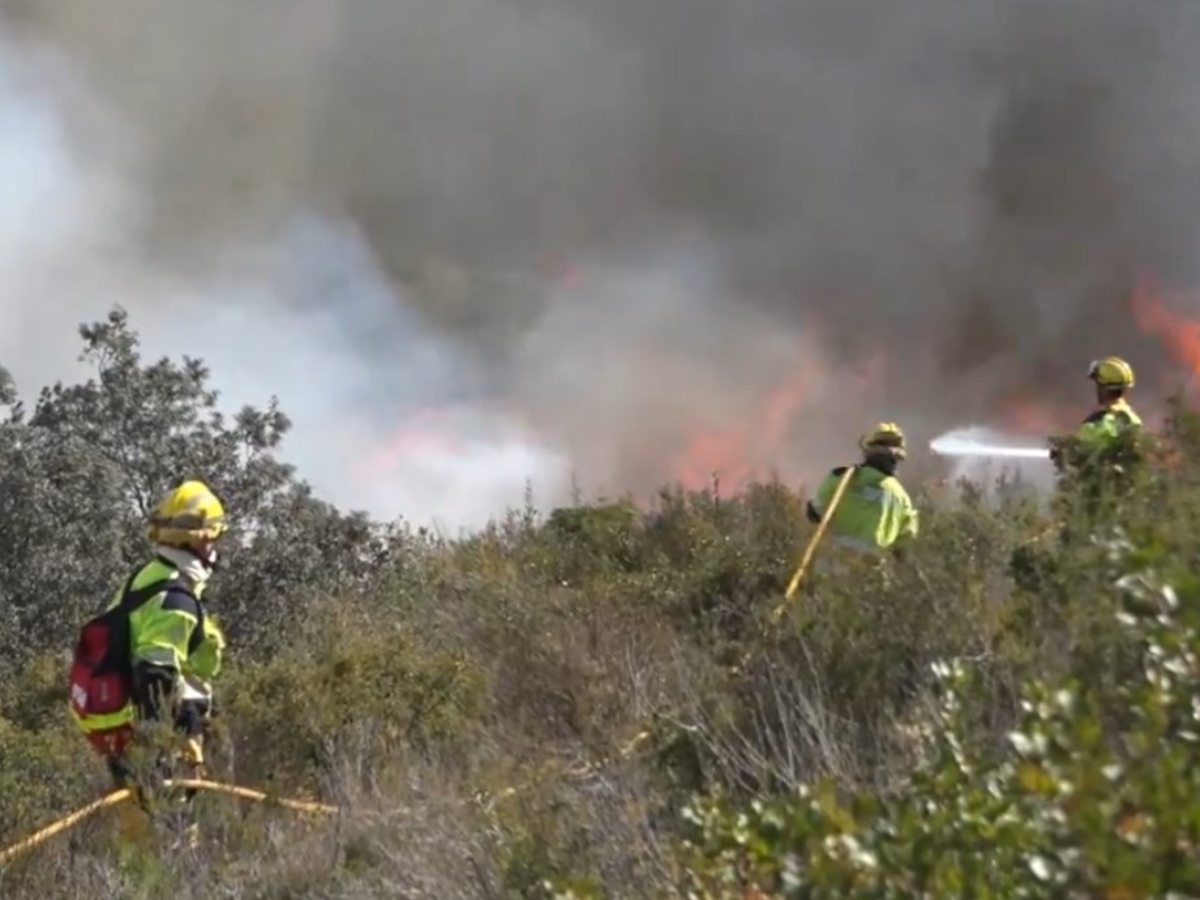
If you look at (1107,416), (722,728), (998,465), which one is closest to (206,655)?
(722,728)

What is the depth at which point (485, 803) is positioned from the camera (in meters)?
4.95

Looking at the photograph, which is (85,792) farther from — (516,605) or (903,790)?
(903,790)

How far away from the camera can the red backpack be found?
591 cm

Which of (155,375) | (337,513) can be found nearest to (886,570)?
(337,513)

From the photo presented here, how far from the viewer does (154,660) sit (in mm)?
5832

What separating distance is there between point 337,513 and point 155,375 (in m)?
2.31

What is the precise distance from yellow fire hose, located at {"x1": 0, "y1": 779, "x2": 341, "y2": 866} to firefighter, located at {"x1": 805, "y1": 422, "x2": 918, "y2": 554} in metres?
3.72

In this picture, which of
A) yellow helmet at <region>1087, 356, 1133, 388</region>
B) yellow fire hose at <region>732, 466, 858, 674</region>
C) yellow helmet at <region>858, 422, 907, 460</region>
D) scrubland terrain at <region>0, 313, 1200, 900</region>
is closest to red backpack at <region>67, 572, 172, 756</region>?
scrubland terrain at <region>0, 313, 1200, 900</region>

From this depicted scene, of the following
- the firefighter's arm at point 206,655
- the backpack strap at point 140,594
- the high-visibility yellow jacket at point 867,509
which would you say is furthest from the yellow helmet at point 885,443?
the backpack strap at point 140,594

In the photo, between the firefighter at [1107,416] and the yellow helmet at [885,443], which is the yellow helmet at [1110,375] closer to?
the firefighter at [1107,416]

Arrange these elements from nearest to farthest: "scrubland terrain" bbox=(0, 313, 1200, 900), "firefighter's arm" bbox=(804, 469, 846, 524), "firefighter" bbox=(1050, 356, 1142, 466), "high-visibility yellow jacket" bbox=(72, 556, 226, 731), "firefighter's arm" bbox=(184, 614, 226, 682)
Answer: "scrubland terrain" bbox=(0, 313, 1200, 900) < "high-visibility yellow jacket" bbox=(72, 556, 226, 731) < "firefighter's arm" bbox=(184, 614, 226, 682) < "firefighter" bbox=(1050, 356, 1142, 466) < "firefighter's arm" bbox=(804, 469, 846, 524)

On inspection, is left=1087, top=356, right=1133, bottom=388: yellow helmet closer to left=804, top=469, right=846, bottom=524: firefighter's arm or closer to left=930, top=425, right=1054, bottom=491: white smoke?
left=930, top=425, right=1054, bottom=491: white smoke

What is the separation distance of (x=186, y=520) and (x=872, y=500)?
13.8 ft

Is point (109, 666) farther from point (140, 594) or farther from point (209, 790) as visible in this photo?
point (209, 790)
